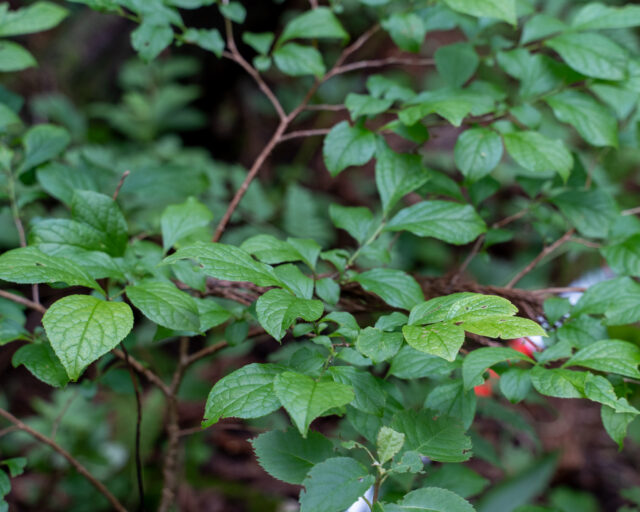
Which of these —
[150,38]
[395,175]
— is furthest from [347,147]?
[150,38]

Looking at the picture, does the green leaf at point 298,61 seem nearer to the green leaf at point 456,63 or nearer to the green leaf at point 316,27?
the green leaf at point 316,27

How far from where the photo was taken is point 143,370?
1.08m

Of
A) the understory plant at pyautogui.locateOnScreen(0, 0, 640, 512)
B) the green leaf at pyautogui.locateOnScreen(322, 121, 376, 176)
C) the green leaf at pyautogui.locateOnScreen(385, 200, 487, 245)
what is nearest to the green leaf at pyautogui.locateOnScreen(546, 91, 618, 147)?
the understory plant at pyautogui.locateOnScreen(0, 0, 640, 512)

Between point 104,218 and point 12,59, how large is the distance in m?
0.54

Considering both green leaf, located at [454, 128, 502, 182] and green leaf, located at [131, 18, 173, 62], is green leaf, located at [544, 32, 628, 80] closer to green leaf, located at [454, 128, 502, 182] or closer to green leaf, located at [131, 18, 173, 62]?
green leaf, located at [454, 128, 502, 182]

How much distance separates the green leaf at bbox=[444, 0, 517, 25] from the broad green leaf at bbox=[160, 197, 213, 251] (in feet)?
1.99

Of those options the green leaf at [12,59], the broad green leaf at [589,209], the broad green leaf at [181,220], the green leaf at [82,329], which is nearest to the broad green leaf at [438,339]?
the green leaf at [82,329]

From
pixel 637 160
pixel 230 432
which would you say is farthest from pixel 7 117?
pixel 637 160

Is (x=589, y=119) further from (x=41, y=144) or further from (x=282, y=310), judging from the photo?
(x=41, y=144)

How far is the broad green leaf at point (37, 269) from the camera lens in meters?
0.70

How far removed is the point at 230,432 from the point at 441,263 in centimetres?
134

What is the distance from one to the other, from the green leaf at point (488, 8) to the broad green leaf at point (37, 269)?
0.79m

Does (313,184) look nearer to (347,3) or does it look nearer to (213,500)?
(347,3)

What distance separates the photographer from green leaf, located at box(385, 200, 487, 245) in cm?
99
